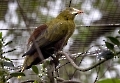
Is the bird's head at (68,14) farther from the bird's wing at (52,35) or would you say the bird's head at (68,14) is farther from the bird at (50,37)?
the bird's wing at (52,35)

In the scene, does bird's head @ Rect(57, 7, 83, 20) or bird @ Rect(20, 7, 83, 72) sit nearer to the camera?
bird @ Rect(20, 7, 83, 72)

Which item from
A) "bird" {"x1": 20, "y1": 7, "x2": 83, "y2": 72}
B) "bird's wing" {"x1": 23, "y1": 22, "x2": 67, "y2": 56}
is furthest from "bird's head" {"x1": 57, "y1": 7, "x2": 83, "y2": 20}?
"bird's wing" {"x1": 23, "y1": 22, "x2": 67, "y2": 56}

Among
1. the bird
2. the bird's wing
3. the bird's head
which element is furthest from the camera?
the bird's head

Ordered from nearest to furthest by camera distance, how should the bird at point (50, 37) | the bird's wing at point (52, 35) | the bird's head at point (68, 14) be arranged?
the bird at point (50, 37) → the bird's wing at point (52, 35) → the bird's head at point (68, 14)

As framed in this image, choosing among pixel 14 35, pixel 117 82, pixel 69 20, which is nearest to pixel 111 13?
pixel 69 20

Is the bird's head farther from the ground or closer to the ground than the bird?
farther from the ground

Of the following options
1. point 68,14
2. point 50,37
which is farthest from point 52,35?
point 68,14

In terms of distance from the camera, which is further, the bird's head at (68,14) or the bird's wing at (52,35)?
the bird's head at (68,14)

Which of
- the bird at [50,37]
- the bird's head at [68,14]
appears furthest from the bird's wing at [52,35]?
the bird's head at [68,14]

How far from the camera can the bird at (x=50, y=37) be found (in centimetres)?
186

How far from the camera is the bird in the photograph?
1859 millimetres

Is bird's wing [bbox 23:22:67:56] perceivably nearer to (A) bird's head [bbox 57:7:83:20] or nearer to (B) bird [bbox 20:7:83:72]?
(B) bird [bbox 20:7:83:72]

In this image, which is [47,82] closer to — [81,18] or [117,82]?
[117,82]

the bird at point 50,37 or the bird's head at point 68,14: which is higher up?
the bird's head at point 68,14
